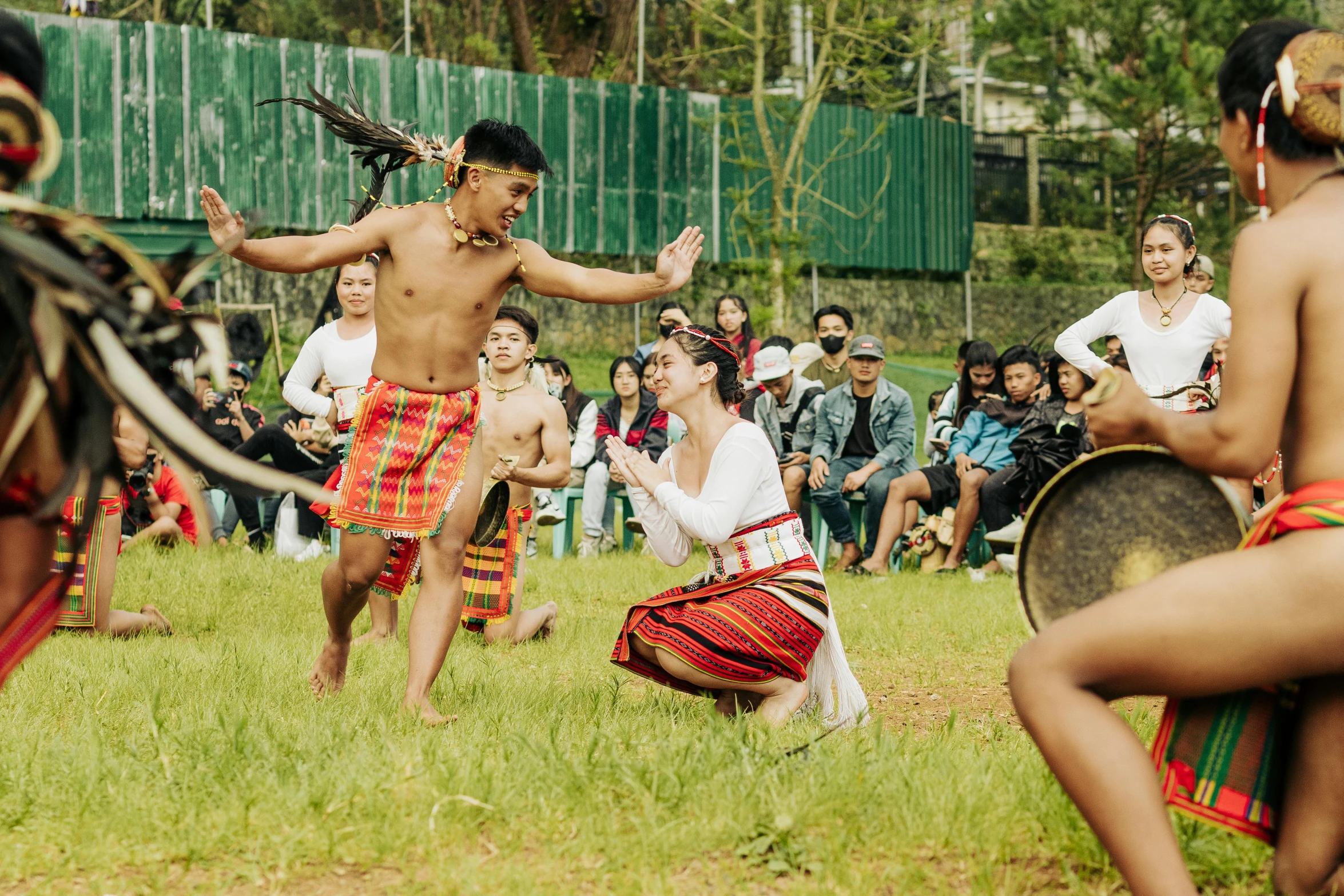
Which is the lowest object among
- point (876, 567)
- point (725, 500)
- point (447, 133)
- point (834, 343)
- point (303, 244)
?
point (876, 567)

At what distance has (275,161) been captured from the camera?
53.4ft

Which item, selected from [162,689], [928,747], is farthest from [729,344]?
[162,689]

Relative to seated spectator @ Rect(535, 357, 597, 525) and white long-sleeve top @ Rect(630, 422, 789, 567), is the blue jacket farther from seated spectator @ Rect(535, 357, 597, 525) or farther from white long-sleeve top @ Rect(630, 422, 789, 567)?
white long-sleeve top @ Rect(630, 422, 789, 567)

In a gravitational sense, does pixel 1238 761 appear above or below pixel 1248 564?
below

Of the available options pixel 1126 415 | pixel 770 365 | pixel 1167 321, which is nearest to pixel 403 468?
pixel 1126 415

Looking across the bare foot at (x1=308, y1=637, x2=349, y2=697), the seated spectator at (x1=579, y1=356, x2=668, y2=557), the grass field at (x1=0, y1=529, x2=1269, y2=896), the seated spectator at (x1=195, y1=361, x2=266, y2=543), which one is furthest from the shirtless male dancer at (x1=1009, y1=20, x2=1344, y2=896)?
the seated spectator at (x1=195, y1=361, x2=266, y2=543)

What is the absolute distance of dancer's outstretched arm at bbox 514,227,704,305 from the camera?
205 inches

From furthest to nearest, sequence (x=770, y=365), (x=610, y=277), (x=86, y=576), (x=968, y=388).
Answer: (x=770, y=365) → (x=968, y=388) → (x=86, y=576) → (x=610, y=277)

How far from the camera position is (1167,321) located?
24.7ft

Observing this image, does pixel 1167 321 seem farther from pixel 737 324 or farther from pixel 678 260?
pixel 737 324

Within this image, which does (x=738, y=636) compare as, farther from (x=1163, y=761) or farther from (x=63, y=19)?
(x=63, y=19)

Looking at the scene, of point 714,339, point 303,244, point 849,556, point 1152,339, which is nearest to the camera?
point 303,244

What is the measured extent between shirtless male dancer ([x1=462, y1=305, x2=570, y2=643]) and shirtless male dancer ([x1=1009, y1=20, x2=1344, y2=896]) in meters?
4.48

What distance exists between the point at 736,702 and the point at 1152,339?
3.62 m
